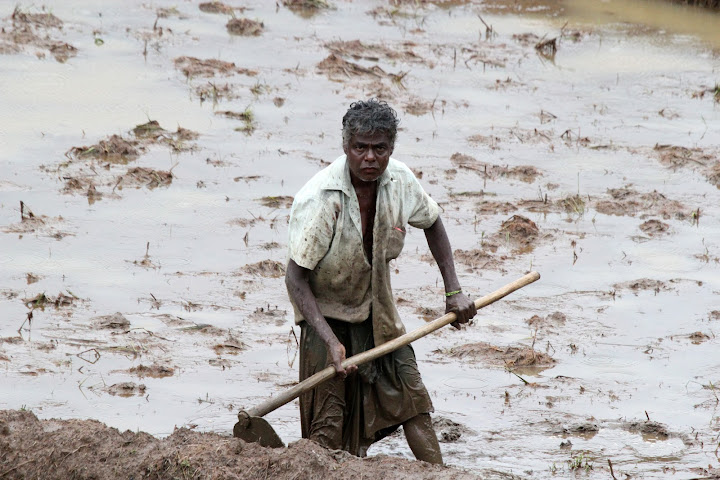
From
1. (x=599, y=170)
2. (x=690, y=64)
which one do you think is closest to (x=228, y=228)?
(x=599, y=170)

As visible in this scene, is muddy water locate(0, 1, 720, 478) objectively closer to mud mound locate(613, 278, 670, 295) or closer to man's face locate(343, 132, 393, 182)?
mud mound locate(613, 278, 670, 295)

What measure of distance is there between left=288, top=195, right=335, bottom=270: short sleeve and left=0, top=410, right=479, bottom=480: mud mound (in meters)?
0.69

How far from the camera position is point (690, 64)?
1167 cm

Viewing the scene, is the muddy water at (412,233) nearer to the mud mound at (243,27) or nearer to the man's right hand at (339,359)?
the mud mound at (243,27)

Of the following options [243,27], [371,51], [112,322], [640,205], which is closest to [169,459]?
[112,322]

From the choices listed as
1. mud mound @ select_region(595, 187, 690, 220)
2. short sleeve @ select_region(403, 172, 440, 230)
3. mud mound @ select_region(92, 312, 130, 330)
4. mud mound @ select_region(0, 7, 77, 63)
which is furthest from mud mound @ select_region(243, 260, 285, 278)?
mud mound @ select_region(0, 7, 77, 63)

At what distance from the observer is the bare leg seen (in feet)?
14.8

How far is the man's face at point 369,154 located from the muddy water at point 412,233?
154 cm

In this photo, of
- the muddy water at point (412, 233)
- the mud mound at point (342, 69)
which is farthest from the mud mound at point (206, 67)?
the mud mound at point (342, 69)

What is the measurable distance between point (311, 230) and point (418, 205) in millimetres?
481

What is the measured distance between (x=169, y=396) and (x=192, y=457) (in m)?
1.31

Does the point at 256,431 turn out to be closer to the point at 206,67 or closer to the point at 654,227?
the point at 654,227

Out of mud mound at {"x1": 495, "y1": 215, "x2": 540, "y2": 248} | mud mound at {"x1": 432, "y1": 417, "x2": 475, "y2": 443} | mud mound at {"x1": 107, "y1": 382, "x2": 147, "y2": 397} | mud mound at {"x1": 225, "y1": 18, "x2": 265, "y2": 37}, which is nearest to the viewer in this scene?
mud mound at {"x1": 432, "y1": 417, "x2": 475, "y2": 443}

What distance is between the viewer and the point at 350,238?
14.1 ft
